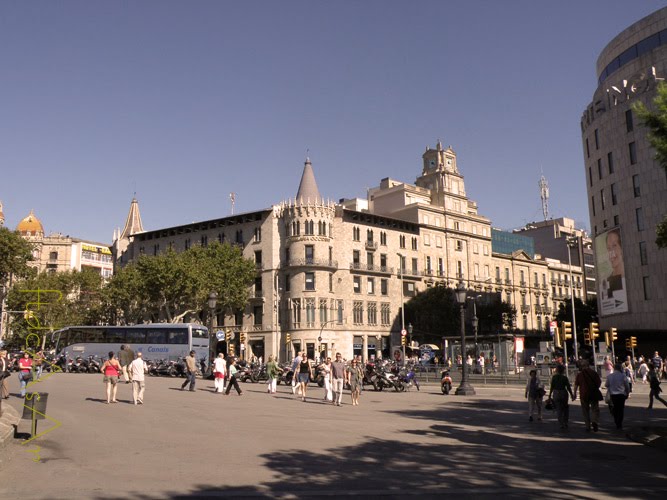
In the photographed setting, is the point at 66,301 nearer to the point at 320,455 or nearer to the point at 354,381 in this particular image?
the point at 354,381

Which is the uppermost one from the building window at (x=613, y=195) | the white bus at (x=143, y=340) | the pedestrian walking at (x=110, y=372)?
the building window at (x=613, y=195)

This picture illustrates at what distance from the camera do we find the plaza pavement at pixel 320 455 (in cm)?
825

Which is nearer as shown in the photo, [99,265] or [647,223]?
[647,223]

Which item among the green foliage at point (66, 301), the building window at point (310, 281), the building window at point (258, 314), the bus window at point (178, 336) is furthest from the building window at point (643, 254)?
the green foliage at point (66, 301)

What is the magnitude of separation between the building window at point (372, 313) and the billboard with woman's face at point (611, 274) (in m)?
23.0

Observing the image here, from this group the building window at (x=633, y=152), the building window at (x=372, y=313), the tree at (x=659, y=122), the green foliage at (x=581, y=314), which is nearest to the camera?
the tree at (x=659, y=122)

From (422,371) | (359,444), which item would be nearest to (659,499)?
(359,444)

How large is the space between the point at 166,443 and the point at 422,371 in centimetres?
2676

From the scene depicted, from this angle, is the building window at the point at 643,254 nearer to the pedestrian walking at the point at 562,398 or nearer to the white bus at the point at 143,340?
the white bus at the point at 143,340

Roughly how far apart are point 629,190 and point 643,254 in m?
5.77

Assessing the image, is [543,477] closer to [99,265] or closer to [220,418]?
[220,418]

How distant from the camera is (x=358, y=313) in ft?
214

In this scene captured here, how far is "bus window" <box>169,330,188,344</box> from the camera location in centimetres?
4125

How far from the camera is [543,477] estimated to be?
9070 millimetres
